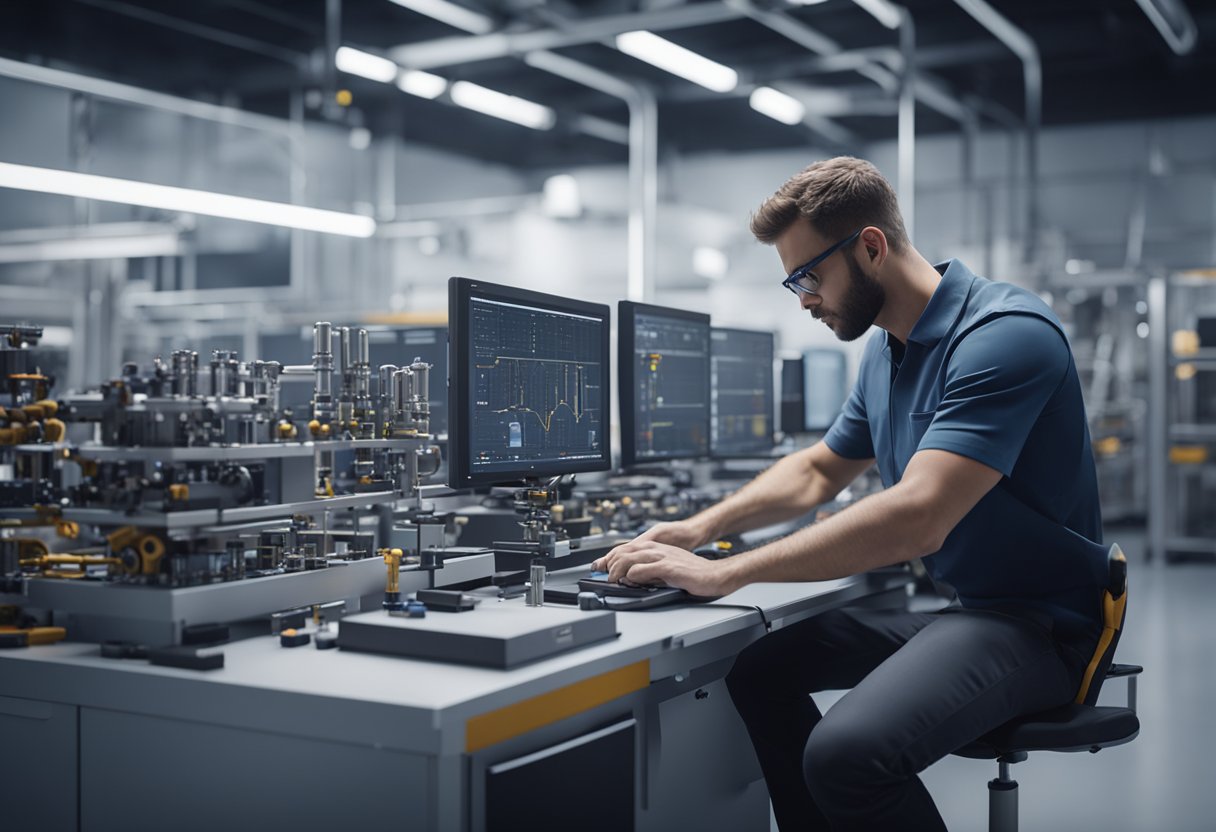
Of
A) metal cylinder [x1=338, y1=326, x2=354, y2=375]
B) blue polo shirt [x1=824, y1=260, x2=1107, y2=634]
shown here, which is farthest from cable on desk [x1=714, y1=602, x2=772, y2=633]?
metal cylinder [x1=338, y1=326, x2=354, y2=375]

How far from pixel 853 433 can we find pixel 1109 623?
700 millimetres

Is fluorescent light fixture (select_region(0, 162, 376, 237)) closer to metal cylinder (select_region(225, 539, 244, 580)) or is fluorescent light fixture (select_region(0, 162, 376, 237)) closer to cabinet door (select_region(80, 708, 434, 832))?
metal cylinder (select_region(225, 539, 244, 580))

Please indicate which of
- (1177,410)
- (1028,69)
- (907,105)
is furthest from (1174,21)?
(1177,410)

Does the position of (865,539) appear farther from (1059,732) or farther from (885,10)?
(885,10)

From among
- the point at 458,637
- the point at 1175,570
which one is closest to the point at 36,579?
the point at 458,637

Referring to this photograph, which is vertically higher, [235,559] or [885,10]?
[885,10]

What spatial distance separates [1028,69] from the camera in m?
8.53

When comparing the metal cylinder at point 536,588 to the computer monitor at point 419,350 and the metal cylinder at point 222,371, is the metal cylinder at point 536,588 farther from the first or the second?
the computer monitor at point 419,350

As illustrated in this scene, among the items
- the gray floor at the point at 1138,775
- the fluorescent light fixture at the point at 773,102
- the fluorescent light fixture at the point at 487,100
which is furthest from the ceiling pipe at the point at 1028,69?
the gray floor at the point at 1138,775

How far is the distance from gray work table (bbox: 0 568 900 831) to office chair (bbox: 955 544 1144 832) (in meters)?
0.51

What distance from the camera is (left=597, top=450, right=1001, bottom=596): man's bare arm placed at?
1.78m

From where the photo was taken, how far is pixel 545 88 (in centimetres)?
1034

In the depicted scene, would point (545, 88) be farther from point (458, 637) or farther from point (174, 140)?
point (458, 637)

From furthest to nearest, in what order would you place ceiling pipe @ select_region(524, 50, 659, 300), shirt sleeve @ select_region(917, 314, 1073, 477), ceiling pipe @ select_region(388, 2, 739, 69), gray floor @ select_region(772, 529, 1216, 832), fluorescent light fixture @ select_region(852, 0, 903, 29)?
ceiling pipe @ select_region(524, 50, 659, 300) → fluorescent light fixture @ select_region(852, 0, 903, 29) → ceiling pipe @ select_region(388, 2, 739, 69) → gray floor @ select_region(772, 529, 1216, 832) → shirt sleeve @ select_region(917, 314, 1073, 477)
